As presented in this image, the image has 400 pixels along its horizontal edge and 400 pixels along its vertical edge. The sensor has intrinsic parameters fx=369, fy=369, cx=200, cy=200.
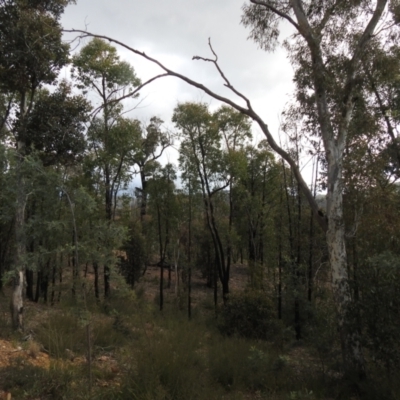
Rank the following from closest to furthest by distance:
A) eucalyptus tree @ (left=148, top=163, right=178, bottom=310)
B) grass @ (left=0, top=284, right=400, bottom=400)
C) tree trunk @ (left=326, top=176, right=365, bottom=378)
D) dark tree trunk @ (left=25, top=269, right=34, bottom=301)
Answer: grass @ (left=0, top=284, right=400, bottom=400)
tree trunk @ (left=326, top=176, right=365, bottom=378)
dark tree trunk @ (left=25, top=269, right=34, bottom=301)
eucalyptus tree @ (left=148, top=163, right=178, bottom=310)

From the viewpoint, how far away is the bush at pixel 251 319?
1264cm

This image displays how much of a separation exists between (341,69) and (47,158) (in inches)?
324

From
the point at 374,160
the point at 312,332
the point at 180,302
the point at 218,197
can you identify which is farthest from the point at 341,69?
the point at 180,302

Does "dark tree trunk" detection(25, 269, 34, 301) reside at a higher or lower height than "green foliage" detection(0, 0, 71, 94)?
lower

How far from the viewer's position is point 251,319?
42.2 ft

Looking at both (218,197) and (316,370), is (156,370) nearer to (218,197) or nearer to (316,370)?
(316,370)

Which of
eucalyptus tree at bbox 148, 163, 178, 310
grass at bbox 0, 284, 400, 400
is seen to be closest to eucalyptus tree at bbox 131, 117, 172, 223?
eucalyptus tree at bbox 148, 163, 178, 310

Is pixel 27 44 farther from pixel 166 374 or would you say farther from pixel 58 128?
pixel 166 374

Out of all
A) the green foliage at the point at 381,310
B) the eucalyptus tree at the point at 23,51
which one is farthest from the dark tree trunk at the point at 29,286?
the green foliage at the point at 381,310

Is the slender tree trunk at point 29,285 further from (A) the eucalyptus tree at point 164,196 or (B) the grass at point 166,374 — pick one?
(B) the grass at point 166,374

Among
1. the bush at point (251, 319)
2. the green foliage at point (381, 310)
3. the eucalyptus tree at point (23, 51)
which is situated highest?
the eucalyptus tree at point (23, 51)

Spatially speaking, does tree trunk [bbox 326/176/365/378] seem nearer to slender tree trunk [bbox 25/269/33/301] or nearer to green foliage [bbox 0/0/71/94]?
green foliage [bbox 0/0/71/94]

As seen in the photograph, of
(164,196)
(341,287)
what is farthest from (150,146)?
(341,287)

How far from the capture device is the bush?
41.5 feet
